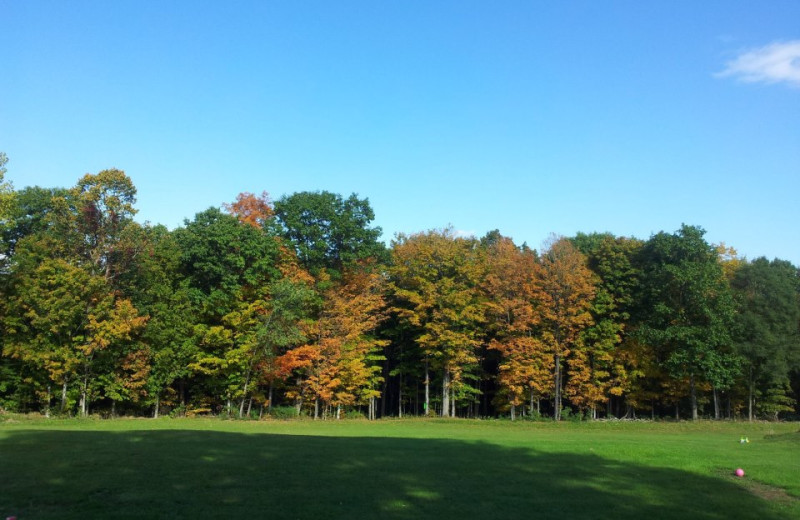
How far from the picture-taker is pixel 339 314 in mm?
49844

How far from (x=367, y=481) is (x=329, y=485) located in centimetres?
103

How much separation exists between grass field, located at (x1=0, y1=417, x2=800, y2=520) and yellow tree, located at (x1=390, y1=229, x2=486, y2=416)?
31450 millimetres

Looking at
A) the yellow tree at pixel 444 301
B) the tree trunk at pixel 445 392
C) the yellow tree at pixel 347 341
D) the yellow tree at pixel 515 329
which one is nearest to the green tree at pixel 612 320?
Result: the yellow tree at pixel 515 329

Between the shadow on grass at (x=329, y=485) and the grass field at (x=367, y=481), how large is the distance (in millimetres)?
35

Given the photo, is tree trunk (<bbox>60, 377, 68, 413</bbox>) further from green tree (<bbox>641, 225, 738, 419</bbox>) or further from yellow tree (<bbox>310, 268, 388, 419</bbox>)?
green tree (<bbox>641, 225, 738, 419</bbox>)

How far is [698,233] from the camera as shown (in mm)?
53500

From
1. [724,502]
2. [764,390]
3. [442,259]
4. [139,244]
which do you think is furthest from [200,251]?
[764,390]

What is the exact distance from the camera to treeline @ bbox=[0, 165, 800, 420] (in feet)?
136

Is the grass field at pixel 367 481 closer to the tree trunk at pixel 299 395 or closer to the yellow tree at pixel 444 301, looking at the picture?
the tree trunk at pixel 299 395

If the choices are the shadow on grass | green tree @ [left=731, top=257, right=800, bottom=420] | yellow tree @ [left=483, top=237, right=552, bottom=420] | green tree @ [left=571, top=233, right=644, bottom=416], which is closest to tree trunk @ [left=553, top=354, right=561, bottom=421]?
yellow tree @ [left=483, top=237, right=552, bottom=420]

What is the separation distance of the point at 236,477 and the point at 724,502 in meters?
10.6

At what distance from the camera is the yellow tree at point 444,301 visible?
2030 inches

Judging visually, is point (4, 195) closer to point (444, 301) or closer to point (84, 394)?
point (84, 394)

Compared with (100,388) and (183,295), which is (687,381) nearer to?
(183,295)
